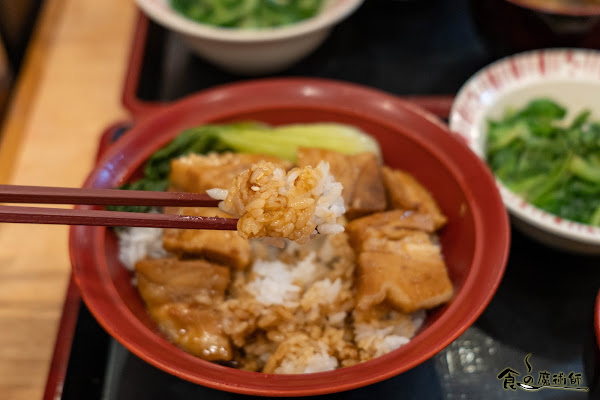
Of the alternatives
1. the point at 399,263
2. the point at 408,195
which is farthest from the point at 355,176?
the point at 399,263

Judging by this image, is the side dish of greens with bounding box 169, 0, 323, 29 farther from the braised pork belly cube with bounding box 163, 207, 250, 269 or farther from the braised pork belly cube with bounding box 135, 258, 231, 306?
the braised pork belly cube with bounding box 135, 258, 231, 306

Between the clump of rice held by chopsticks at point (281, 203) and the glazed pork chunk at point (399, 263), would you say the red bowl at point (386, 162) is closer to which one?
the glazed pork chunk at point (399, 263)

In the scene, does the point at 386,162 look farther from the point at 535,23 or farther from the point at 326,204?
the point at 535,23

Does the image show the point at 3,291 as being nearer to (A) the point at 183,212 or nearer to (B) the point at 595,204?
(A) the point at 183,212

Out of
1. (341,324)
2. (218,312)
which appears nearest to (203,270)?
(218,312)

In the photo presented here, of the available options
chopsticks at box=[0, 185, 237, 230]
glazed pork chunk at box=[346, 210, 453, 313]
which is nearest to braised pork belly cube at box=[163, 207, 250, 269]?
chopsticks at box=[0, 185, 237, 230]

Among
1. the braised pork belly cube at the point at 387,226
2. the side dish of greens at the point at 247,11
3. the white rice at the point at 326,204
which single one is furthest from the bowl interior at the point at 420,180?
the side dish of greens at the point at 247,11
